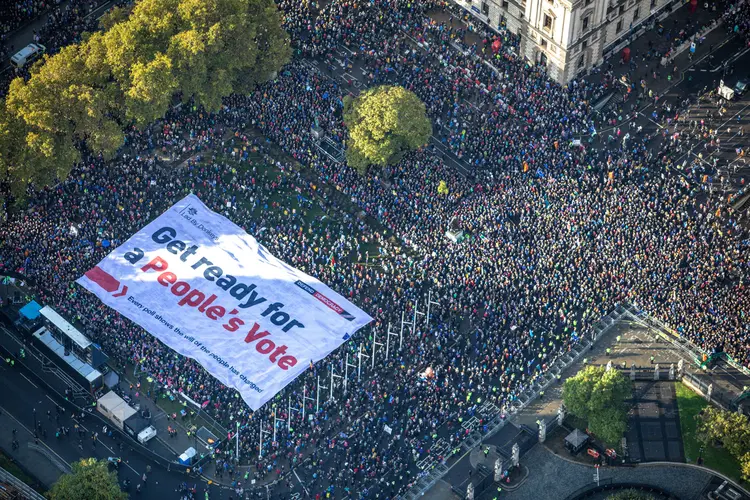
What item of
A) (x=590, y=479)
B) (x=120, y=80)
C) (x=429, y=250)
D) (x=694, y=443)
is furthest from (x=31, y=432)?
(x=694, y=443)

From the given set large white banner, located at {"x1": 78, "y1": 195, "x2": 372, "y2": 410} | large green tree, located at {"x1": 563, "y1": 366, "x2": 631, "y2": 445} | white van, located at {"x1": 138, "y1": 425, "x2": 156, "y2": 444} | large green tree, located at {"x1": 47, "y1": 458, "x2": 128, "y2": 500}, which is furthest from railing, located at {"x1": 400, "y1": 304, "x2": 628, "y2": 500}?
large green tree, located at {"x1": 47, "y1": 458, "x2": 128, "y2": 500}

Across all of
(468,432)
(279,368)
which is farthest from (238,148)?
(468,432)

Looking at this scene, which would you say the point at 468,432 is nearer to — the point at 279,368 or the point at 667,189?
the point at 279,368

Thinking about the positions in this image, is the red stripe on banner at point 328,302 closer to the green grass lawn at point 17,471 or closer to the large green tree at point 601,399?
the large green tree at point 601,399

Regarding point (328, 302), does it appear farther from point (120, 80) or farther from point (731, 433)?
point (731, 433)

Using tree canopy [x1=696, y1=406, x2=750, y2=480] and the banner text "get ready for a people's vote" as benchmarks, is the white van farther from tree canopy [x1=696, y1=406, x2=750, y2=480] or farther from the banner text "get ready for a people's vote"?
tree canopy [x1=696, y1=406, x2=750, y2=480]
